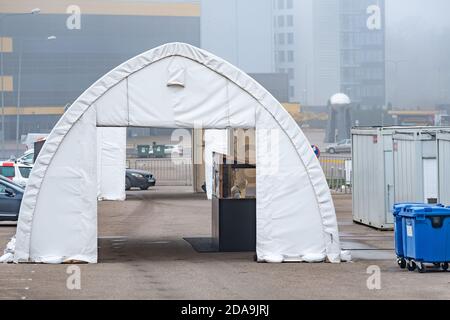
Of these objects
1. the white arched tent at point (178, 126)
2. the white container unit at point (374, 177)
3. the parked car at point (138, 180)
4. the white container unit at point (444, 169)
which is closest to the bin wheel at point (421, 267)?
the white arched tent at point (178, 126)

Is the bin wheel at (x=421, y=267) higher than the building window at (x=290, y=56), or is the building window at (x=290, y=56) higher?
the building window at (x=290, y=56)

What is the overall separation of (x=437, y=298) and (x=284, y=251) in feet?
16.0

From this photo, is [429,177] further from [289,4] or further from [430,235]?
[289,4]

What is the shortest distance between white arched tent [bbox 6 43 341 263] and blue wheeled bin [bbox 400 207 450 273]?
1.99 meters

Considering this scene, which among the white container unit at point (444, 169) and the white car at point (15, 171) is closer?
the white container unit at point (444, 169)

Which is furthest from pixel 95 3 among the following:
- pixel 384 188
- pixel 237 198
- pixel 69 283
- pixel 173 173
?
pixel 69 283

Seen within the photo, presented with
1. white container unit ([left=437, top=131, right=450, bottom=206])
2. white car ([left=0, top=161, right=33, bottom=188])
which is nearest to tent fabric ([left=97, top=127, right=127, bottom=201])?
white car ([left=0, top=161, right=33, bottom=188])

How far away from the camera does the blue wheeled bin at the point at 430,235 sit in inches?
567

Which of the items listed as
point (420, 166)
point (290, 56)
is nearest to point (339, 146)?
point (290, 56)

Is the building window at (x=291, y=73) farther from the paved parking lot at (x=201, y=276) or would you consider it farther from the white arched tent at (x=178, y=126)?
the white arched tent at (x=178, y=126)

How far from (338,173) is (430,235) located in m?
31.2

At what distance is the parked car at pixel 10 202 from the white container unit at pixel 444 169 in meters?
11.0

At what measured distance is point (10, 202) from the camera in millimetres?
24750

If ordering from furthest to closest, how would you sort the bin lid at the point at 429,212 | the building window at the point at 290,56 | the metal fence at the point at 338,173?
the building window at the point at 290,56, the metal fence at the point at 338,173, the bin lid at the point at 429,212
